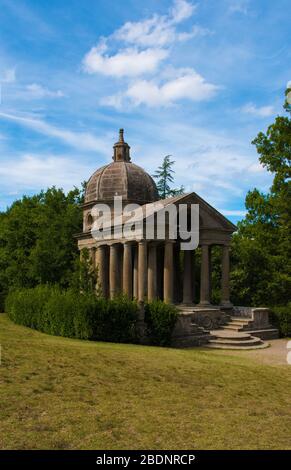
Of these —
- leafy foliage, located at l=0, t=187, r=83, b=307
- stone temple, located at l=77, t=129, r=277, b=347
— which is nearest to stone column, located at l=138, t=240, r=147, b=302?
stone temple, located at l=77, t=129, r=277, b=347

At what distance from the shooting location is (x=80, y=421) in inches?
360

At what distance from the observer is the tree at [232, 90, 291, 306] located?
97.7 feet

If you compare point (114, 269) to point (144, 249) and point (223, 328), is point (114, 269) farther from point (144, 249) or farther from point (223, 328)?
point (223, 328)

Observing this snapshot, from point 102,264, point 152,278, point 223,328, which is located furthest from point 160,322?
point 102,264

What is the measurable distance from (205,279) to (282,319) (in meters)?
5.43

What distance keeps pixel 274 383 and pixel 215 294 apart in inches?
891

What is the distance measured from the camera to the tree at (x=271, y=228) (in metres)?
29.8

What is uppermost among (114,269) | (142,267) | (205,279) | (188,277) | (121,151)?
(121,151)

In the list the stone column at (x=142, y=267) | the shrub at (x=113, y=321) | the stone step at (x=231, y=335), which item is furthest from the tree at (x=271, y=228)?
the shrub at (x=113, y=321)

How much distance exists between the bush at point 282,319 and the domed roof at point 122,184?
15.1 m

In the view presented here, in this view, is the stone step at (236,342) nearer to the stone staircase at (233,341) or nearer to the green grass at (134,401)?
the stone staircase at (233,341)

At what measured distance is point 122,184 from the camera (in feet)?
128

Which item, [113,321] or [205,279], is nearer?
[113,321]
